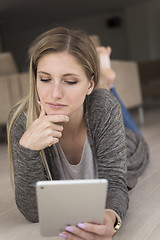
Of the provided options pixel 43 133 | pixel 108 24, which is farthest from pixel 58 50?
pixel 108 24

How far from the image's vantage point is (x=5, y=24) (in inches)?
407

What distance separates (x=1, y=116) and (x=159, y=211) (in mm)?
2461

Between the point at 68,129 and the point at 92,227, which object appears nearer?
the point at 92,227

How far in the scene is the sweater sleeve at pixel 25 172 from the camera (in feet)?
3.41

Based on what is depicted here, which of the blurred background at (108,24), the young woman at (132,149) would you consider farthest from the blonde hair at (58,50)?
the blurred background at (108,24)

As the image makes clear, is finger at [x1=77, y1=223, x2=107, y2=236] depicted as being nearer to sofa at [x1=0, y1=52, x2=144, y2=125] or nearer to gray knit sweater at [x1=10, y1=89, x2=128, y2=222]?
gray knit sweater at [x1=10, y1=89, x2=128, y2=222]

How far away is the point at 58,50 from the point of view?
104 centimetres

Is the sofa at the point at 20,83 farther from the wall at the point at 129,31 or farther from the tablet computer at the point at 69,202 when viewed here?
the wall at the point at 129,31

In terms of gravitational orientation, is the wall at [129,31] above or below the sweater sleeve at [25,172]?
above

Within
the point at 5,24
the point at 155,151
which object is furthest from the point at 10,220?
the point at 5,24

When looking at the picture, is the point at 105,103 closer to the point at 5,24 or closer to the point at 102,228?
the point at 102,228

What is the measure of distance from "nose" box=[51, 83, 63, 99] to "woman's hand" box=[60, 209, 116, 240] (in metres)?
0.35

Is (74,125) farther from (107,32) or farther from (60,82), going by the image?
(107,32)

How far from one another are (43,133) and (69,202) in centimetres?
23
